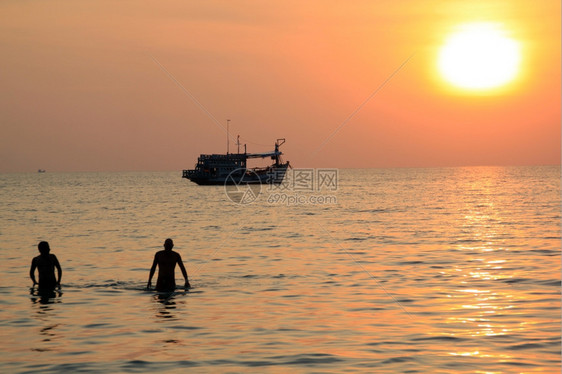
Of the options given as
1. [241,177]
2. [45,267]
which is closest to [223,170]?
[241,177]

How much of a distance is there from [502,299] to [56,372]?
12208 mm

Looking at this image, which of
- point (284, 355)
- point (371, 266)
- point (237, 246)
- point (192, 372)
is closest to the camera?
point (192, 372)

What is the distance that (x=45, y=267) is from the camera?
21.3 m

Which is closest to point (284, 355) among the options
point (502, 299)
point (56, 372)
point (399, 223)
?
point (56, 372)

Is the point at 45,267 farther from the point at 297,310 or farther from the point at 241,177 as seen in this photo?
the point at 241,177

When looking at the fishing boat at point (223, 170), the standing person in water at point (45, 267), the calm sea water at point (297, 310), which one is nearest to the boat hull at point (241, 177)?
the fishing boat at point (223, 170)

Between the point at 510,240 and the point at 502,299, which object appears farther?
the point at 510,240

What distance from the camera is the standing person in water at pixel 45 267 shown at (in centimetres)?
2100

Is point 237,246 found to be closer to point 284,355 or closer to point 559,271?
point 559,271

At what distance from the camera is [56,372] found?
1344 centimetres

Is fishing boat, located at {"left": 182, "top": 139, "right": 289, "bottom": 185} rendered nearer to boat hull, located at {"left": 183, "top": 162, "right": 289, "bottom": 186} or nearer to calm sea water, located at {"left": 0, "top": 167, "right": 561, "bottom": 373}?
boat hull, located at {"left": 183, "top": 162, "right": 289, "bottom": 186}

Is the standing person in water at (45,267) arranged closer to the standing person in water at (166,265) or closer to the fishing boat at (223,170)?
the standing person in water at (166,265)

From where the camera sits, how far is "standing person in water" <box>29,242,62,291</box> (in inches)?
827

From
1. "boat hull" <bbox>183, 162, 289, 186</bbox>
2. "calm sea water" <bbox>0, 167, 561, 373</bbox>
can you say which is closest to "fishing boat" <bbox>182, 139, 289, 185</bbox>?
"boat hull" <bbox>183, 162, 289, 186</bbox>
